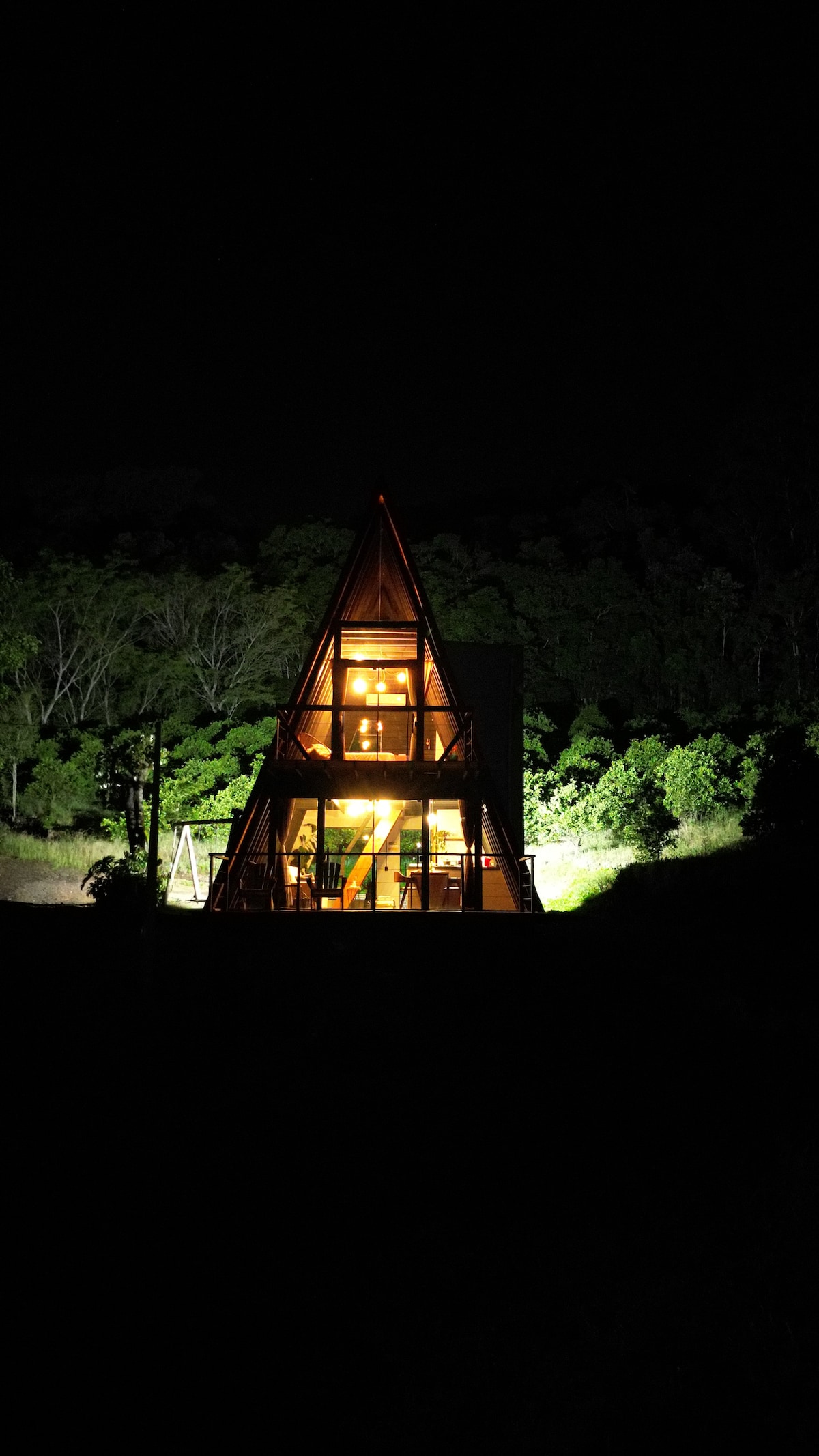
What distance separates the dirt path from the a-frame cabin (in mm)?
5558

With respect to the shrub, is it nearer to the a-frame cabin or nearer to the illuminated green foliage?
the a-frame cabin

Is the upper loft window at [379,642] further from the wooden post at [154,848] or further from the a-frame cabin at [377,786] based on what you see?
the wooden post at [154,848]

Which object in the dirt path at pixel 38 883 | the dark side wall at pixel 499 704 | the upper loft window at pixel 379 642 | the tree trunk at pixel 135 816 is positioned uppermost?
the upper loft window at pixel 379 642

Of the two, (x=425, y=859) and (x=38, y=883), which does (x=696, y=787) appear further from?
(x=38, y=883)

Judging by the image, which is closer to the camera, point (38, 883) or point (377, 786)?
point (377, 786)

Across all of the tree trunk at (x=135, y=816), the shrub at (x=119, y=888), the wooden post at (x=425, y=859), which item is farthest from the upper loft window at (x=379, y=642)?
the tree trunk at (x=135, y=816)

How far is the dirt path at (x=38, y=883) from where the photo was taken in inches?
808

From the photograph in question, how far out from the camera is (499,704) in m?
19.2

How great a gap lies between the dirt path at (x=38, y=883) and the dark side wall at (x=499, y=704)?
7647mm

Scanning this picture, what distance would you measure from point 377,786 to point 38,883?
9832mm

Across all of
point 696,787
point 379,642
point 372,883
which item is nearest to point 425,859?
point 372,883

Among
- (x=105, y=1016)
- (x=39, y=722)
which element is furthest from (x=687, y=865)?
(x=39, y=722)

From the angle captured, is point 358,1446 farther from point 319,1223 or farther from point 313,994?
point 313,994

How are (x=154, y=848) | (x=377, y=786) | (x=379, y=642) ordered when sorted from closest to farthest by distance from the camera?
(x=154, y=848)
(x=377, y=786)
(x=379, y=642)
